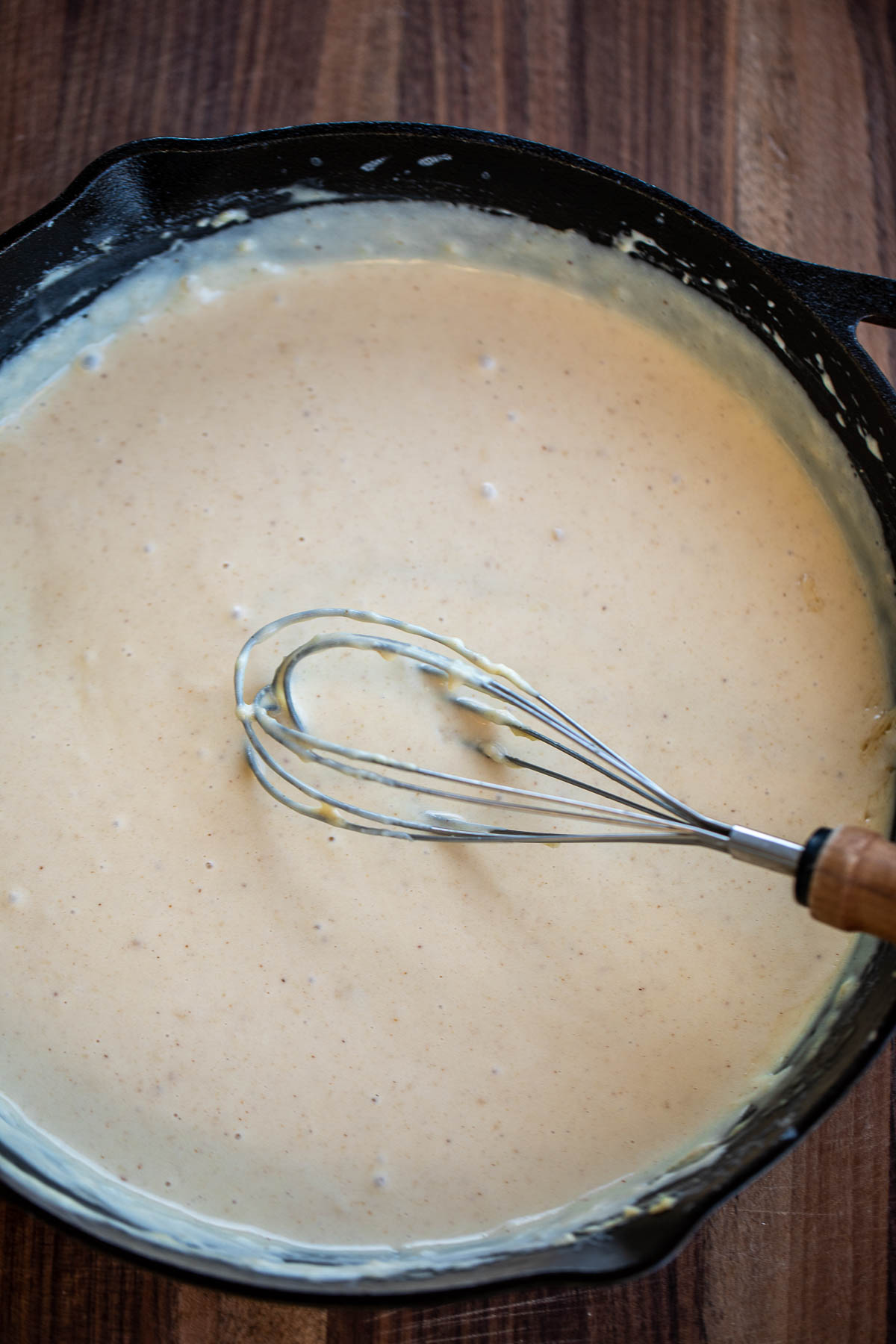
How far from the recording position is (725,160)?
46.6 inches

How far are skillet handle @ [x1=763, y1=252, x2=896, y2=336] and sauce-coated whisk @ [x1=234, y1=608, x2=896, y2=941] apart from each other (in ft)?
1.36

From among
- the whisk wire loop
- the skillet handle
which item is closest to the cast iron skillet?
the skillet handle

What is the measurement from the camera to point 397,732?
39.5 inches

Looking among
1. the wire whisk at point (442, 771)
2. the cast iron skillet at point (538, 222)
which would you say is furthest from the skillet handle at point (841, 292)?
the wire whisk at point (442, 771)

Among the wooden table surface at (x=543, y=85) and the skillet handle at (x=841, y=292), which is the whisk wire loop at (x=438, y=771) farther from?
the wooden table surface at (x=543, y=85)

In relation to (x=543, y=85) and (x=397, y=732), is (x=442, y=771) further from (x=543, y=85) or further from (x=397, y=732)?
(x=543, y=85)

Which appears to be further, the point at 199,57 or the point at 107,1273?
the point at 199,57

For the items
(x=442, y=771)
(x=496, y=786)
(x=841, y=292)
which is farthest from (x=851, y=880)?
(x=841, y=292)

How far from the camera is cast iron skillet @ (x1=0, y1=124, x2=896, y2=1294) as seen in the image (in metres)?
0.86

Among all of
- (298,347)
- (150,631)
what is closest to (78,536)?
(150,631)

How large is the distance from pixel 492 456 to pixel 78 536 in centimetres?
40

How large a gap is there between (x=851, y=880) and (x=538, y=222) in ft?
2.42

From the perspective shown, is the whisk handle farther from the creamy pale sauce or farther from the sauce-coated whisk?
the creamy pale sauce

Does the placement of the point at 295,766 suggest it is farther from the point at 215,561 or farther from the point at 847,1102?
the point at 847,1102
